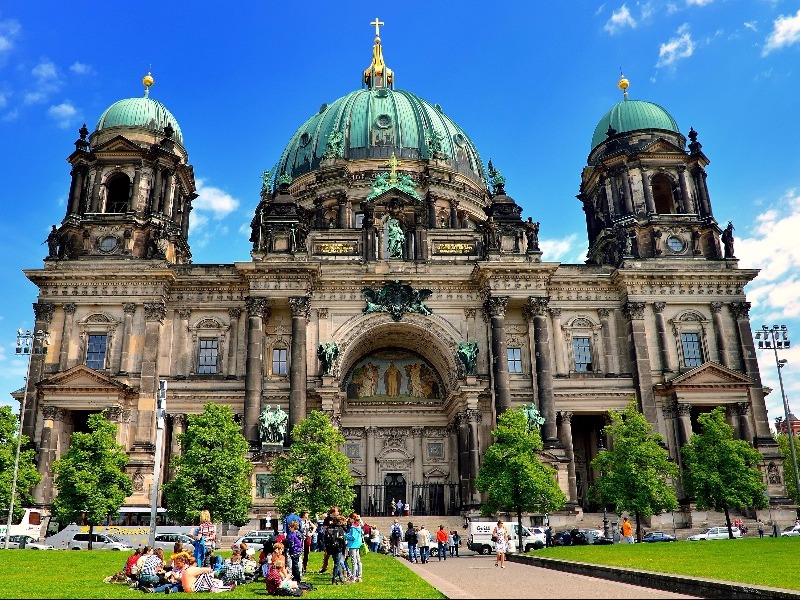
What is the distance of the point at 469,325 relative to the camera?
4862cm

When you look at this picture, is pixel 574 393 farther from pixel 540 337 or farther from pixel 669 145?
pixel 669 145

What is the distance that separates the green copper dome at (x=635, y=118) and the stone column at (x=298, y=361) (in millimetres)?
27337

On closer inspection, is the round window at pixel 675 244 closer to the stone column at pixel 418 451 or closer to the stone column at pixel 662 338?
the stone column at pixel 662 338

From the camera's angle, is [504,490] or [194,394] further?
[194,394]

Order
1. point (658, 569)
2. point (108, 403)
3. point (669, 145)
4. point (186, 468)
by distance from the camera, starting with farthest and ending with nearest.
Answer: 1. point (669, 145)
2. point (108, 403)
3. point (186, 468)
4. point (658, 569)

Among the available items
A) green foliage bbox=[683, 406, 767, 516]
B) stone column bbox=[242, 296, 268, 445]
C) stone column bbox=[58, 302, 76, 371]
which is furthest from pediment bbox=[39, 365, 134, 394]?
green foliage bbox=[683, 406, 767, 516]

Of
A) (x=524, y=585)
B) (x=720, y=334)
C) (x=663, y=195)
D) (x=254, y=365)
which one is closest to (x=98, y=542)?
(x=254, y=365)

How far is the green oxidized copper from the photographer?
48.3 metres

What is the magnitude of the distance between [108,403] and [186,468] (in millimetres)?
10255

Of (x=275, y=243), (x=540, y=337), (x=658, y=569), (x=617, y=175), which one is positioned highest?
(x=617, y=175)

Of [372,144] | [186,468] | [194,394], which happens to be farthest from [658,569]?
[372,144]

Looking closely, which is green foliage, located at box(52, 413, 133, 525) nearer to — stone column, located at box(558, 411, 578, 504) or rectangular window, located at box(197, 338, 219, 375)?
rectangular window, located at box(197, 338, 219, 375)

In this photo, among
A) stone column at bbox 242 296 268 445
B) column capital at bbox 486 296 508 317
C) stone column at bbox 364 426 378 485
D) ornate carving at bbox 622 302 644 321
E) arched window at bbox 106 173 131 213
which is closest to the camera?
stone column at bbox 242 296 268 445

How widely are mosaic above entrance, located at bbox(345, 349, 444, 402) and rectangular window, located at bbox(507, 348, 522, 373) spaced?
687 centimetres
